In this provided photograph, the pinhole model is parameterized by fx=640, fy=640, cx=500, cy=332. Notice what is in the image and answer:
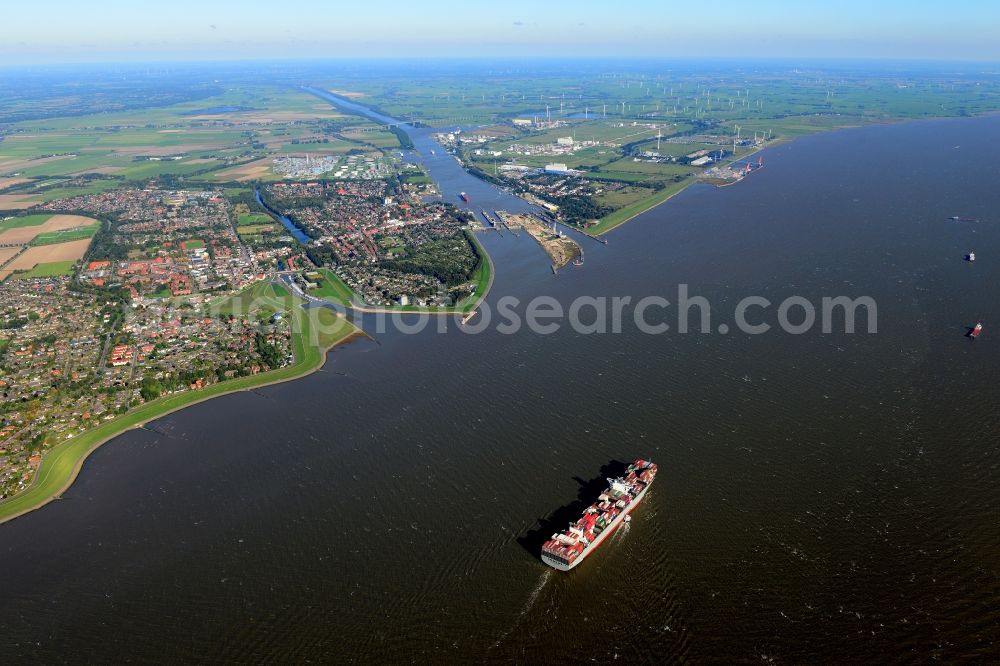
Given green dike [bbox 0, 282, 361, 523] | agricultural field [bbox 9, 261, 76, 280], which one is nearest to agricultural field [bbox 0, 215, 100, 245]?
agricultural field [bbox 9, 261, 76, 280]

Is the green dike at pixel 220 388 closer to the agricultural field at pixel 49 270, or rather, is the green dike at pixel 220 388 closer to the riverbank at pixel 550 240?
the agricultural field at pixel 49 270

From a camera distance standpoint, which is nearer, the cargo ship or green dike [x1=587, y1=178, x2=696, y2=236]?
the cargo ship

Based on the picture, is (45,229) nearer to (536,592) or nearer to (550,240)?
(550,240)

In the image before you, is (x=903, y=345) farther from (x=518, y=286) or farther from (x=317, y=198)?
(x=317, y=198)

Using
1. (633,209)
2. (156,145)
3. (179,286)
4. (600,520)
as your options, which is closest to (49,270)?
(179,286)

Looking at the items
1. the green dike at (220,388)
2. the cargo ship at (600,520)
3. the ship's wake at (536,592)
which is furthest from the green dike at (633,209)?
the ship's wake at (536,592)

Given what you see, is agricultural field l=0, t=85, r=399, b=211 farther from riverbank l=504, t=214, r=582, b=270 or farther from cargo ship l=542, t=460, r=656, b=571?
cargo ship l=542, t=460, r=656, b=571

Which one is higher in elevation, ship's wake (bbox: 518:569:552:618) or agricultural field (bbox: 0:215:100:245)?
agricultural field (bbox: 0:215:100:245)

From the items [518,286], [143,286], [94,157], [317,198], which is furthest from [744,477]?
[94,157]
